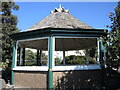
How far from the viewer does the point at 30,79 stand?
8.07m

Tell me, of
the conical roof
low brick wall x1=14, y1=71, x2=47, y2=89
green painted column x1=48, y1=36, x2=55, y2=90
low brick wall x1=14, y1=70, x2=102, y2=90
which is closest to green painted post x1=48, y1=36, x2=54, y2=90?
green painted column x1=48, y1=36, x2=55, y2=90

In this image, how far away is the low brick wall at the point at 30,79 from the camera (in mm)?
7605

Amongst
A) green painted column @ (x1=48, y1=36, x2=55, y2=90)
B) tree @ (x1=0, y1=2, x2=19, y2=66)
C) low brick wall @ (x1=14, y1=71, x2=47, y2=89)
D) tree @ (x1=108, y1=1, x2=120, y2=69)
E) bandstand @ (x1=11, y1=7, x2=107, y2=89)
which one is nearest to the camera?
tree @ (x1=108, y1=1, x2=120, y2=69)

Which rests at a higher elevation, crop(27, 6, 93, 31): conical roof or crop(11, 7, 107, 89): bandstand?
crop(27, 6, 93, 31): conical roof

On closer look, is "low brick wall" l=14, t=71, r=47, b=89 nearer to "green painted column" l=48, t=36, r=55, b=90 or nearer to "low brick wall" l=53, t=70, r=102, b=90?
"green painted column" l=48, t=36, r=55, b=90

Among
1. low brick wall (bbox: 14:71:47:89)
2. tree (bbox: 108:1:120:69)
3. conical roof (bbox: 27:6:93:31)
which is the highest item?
conical roof (bbox: 27:6:93:31)

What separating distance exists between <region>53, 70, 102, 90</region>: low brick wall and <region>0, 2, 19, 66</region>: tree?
6596mm

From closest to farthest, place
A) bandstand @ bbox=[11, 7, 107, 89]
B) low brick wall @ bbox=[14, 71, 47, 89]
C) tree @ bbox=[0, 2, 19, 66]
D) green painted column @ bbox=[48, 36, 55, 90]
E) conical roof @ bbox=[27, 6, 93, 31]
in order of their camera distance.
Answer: green painted column @ bbox=[48, 36, 55, 90] < bandstand @ bbox=[11, 7, 107, 89] < low brick wall @ bbox=[14, 71, 47, 89] < conical roof @ bbox=[27, 6, 93, 31] < tree @ bbox=[0, 2, 19, 66]

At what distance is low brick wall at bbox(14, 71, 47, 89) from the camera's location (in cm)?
761

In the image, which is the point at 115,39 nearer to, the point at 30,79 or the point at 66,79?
the point at 66,79

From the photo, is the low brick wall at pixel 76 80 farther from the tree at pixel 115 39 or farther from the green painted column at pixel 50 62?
the tree at pixel 115 39

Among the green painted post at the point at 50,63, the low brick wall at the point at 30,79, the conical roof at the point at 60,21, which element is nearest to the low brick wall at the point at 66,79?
the low brick wall at the point at 30,79

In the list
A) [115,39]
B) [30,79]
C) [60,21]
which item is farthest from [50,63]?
[115,39]

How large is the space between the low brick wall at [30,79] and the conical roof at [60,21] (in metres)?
2.81
